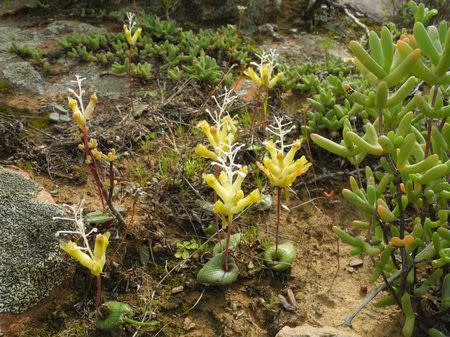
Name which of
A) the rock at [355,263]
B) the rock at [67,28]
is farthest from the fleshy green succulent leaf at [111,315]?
the rock at [67,28]

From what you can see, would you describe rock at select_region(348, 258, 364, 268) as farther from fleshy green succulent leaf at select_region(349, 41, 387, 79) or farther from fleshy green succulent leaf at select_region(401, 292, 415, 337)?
fleshy green succulent leaf at select_region(349, 41, 387, 79)

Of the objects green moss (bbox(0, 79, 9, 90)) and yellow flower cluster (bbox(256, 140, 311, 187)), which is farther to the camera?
green moss (bbox(0, 79, 9, 90))

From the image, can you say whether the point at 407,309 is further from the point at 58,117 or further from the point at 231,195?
the point at 58,117

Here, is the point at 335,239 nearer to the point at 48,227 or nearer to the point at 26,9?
the point at 48,227

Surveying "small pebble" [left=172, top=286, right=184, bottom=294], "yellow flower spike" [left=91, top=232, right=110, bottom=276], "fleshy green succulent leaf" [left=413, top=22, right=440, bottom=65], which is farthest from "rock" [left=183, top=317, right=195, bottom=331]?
"fleshy green succulent leaf" [left=413, top=22, right=440, bottom=65]

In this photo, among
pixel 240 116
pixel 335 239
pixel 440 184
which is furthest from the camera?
pixel 240 116

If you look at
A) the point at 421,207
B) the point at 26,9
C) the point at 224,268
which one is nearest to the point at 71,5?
the point at 26,9
